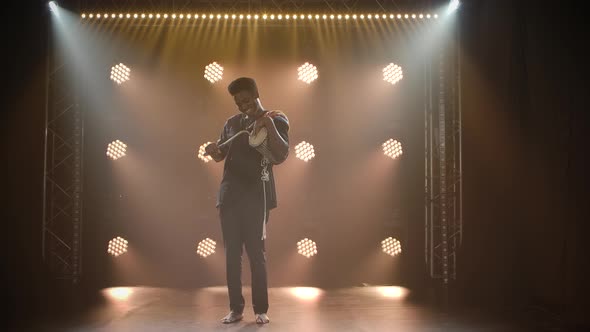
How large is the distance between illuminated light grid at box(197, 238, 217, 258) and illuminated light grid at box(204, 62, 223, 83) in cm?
175

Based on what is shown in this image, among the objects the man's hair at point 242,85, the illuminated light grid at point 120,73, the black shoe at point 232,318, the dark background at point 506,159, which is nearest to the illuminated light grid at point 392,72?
the dark background at point 506,159

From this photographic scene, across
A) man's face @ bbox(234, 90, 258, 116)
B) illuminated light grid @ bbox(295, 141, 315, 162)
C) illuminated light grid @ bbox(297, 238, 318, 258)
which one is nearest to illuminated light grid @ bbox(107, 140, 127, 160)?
illuminated light grid @ bbox(295, 141, 315, 162)

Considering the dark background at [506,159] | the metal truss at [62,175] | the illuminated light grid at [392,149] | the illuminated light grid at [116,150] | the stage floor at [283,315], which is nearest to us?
the stage floor at [283,315]

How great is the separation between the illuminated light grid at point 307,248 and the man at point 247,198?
2.88m

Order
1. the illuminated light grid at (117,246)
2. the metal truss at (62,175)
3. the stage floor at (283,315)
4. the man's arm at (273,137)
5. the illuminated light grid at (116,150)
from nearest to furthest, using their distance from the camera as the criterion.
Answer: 1. the man's arm at (273,137)
2. the stage floor at (283,315)
3. the metal truss at (62,175)
4. the illuminated light grid at (117,246)
5. the illuminated light grid at (116,150)

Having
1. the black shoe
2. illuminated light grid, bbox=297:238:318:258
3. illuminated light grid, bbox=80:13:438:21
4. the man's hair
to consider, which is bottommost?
the black shoe

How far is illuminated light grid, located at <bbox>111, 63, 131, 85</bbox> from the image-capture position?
7277 millimetres

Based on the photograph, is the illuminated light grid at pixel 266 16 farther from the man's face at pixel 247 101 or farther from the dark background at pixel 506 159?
the man's face at pixel 247 101

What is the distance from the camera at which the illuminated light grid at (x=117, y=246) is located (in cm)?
713

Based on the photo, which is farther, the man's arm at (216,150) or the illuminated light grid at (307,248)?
the illuminated light grid at (307,248)

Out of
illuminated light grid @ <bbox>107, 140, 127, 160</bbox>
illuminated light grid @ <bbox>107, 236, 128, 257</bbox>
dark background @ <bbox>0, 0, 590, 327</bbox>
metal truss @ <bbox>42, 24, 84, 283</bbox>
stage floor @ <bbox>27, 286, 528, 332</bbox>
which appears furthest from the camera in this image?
illuminated light grid @ <bbox>107, 140, 127, 160</bbox>

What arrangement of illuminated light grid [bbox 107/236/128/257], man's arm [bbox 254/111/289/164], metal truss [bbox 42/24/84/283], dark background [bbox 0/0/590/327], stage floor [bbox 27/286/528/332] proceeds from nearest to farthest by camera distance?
man's arm [bbox 254/111/289/164] → stage floor [bbox 27/286/528/332] → dark background [bbox 0/0/590/327] → metal truss [bbox 42/24/84/283] → illuminated light grid [bbox 107/236/128/257]

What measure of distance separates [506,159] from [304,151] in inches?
95.1

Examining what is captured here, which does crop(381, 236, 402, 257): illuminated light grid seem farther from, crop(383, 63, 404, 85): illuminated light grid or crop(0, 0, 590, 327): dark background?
crop(383, 63, 404, 85): illuminated light grid
